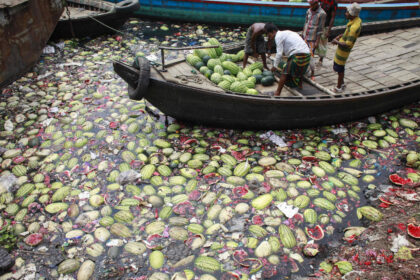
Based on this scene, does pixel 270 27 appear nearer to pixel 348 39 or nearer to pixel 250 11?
pixel 348 39

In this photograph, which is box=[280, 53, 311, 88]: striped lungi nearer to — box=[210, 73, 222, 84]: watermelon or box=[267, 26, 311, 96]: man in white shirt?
box=[267, 26, 311, 96]: man in white shirt

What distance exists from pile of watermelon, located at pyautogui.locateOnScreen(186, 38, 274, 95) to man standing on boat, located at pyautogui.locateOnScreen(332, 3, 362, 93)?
1.25 metres

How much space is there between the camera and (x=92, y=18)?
29.1 feet

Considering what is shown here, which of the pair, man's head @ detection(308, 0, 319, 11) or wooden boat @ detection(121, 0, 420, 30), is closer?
man's head @ detection(308, 0, 319, 11)

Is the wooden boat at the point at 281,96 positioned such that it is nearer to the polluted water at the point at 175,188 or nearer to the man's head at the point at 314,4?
the polluted water at the point at 175,188

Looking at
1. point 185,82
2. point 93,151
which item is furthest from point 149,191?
point 185,82

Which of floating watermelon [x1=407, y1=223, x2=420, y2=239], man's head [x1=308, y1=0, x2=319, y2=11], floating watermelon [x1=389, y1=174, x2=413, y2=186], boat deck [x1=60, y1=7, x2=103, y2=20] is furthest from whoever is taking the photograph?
boat deck [x1=60, y1=7, x2=103, y2=20]

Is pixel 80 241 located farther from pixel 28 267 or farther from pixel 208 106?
pixel 208 106

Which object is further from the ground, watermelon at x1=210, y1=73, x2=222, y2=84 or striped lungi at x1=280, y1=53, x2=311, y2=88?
striped lungi at x1=280, y1=53, x2=311, y2=88

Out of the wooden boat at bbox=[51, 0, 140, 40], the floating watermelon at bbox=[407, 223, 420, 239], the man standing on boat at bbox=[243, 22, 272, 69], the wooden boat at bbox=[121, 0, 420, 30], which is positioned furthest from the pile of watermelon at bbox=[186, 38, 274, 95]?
the wooden boat at bbox=[121, 0, 420, 30]

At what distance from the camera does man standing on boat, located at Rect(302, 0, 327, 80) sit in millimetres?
6098

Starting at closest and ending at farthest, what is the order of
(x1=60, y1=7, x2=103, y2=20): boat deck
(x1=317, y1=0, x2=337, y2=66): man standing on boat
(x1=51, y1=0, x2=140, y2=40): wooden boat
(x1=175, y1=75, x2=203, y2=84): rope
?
(x1=175, y1=75, x2=203, y2=84): rope, (x1=317, y1=0, x2=337, y2=66): man standing on boat, (x1=51, y1=0, x2=140, y2=40): wooden boat, (x1=60, y1=7, x2=103, y2=20): boat deck

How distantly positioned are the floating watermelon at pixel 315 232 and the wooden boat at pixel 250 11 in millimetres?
7323

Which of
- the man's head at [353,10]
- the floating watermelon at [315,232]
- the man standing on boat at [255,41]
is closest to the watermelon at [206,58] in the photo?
the man standing on boat at [255,41]
